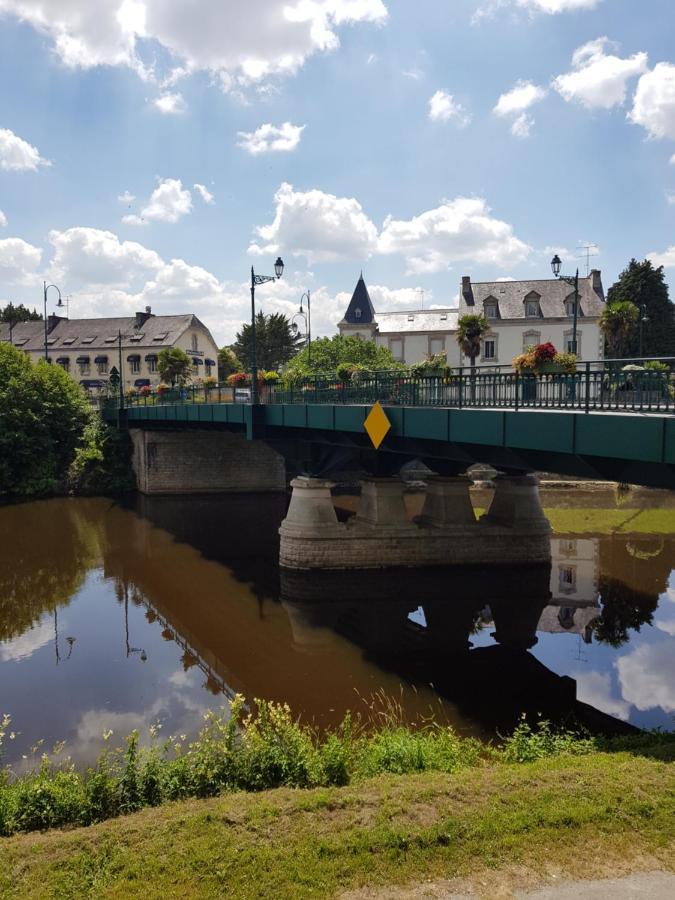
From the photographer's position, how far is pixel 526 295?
212 ft

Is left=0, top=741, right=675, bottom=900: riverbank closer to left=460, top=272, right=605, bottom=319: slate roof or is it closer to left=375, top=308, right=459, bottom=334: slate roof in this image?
Answer: left=460, top=272, right=605, bottom=319: slate roof

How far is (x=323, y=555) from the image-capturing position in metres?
23.8

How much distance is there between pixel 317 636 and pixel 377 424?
6.26m

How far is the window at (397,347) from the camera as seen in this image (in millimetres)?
73688

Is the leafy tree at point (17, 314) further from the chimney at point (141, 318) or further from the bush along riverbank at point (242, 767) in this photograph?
the bush along riverbank at point (242, 767)

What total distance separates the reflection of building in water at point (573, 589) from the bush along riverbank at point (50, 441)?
30.1 m

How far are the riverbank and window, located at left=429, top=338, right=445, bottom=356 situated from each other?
213 ft

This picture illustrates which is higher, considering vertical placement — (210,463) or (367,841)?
(210,463)

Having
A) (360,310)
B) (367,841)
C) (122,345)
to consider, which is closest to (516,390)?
(367,841)

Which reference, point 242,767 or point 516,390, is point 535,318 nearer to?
point 516,390

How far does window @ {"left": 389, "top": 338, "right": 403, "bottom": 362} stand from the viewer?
2901 inches

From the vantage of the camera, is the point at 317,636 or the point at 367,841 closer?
the point at 367,841

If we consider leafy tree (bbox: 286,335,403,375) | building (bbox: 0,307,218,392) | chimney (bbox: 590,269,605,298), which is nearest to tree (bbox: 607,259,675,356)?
chimney (bbox: 590,269,605,298)

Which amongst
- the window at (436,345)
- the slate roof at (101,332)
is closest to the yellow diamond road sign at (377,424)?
the window at (436,345)
